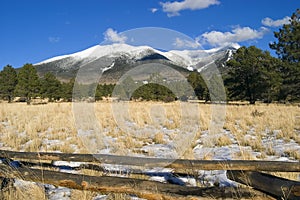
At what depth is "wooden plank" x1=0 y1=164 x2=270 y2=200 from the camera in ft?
10.7

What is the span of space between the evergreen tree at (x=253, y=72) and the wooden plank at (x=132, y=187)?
2939 centimetres

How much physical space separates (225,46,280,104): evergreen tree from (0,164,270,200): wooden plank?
96.4 feet

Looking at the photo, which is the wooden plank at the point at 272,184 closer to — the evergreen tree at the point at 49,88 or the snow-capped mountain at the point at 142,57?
the snow-capped mountain at the point at 142,57

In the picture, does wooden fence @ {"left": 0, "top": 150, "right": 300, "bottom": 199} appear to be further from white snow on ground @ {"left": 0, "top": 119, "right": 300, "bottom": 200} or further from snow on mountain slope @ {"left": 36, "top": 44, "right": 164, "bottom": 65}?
snow on mountain slope @ {"left": 36, "top": 44, "right": 164, "bottom": 65}

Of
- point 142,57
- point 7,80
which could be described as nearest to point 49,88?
point 7,80

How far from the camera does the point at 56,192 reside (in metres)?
4.42

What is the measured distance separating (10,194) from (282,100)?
34907 millimetres

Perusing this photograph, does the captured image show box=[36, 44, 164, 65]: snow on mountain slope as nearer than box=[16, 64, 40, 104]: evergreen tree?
Yes

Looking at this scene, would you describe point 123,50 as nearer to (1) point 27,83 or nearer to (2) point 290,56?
(2) point 290,56

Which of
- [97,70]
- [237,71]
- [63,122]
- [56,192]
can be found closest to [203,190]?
[56,192]

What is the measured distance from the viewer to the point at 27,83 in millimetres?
38562

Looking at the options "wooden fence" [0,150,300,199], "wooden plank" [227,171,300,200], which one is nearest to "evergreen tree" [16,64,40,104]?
"wooden fence" [0,150,300,199]

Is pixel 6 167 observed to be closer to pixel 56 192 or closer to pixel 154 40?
pixel 56 192

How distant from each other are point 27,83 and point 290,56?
34.2 metres
